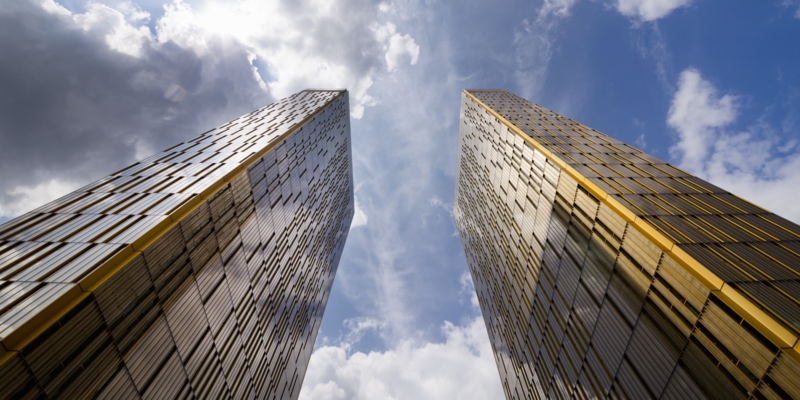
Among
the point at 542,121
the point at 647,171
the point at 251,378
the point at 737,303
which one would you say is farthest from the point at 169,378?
the point at 542,121

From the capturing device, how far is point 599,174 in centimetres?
2591

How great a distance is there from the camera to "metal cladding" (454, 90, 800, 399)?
1386 centimetres

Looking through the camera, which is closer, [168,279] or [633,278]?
[168,279]

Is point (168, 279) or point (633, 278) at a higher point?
point (633, 278)

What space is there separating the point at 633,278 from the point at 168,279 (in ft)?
98.9

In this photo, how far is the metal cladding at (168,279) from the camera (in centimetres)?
1296

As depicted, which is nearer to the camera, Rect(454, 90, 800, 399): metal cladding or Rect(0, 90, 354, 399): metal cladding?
Rect(0, 90, 354, 399): metal cladding

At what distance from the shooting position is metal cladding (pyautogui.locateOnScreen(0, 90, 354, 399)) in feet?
42.5

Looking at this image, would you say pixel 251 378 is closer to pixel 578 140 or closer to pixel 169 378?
pixel 169 378

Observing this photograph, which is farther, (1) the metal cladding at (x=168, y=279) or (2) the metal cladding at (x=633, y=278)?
(2) the metal cladding at (x=633, y=278)

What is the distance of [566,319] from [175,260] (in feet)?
106

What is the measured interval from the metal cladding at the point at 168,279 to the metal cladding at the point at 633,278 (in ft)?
97.9

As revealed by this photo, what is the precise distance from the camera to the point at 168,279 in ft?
61.8

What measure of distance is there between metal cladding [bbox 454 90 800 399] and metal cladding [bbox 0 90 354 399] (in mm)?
29831
